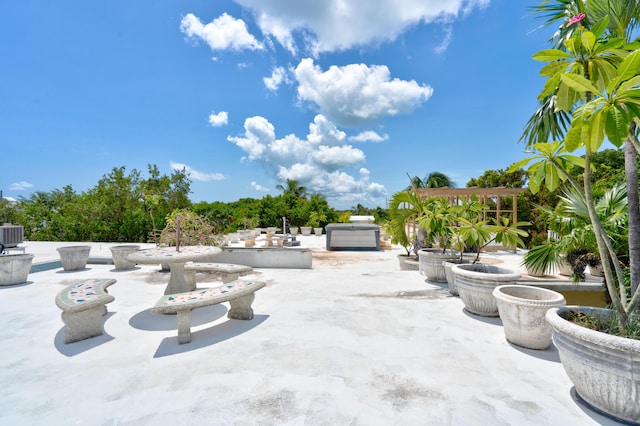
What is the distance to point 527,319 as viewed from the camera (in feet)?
10.3

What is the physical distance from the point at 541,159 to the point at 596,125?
868 mm

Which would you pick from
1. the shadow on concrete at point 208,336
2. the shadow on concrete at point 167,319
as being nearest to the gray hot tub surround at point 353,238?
the shadow on concrete at point 167,319

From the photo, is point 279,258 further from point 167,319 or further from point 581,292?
point 581,292

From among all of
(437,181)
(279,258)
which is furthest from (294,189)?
(279,258)

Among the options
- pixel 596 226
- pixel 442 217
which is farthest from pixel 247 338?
pixel 442 217

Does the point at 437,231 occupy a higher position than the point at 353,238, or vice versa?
the point at 437,231

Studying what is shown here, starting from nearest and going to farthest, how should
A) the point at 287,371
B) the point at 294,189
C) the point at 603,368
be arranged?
the point at 603,368 < the point at 287,371 < the point at 294,189

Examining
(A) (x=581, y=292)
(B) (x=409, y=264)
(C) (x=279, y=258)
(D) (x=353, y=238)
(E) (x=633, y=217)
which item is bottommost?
(A) (x=581, y=292)

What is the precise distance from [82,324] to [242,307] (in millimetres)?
1894

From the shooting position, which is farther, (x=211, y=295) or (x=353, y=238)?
(x=353, y=238)

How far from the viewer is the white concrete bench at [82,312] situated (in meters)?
3.33

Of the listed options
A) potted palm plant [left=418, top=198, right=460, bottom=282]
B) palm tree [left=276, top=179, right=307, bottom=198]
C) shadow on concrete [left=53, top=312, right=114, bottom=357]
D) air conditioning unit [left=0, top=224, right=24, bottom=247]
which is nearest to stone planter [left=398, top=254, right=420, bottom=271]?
potted palm plant [left=418, top=198, right=460, bottom=282]

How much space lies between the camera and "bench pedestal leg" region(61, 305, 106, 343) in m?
3.43

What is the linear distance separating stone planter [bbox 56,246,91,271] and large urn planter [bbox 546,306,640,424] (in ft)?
33.1
